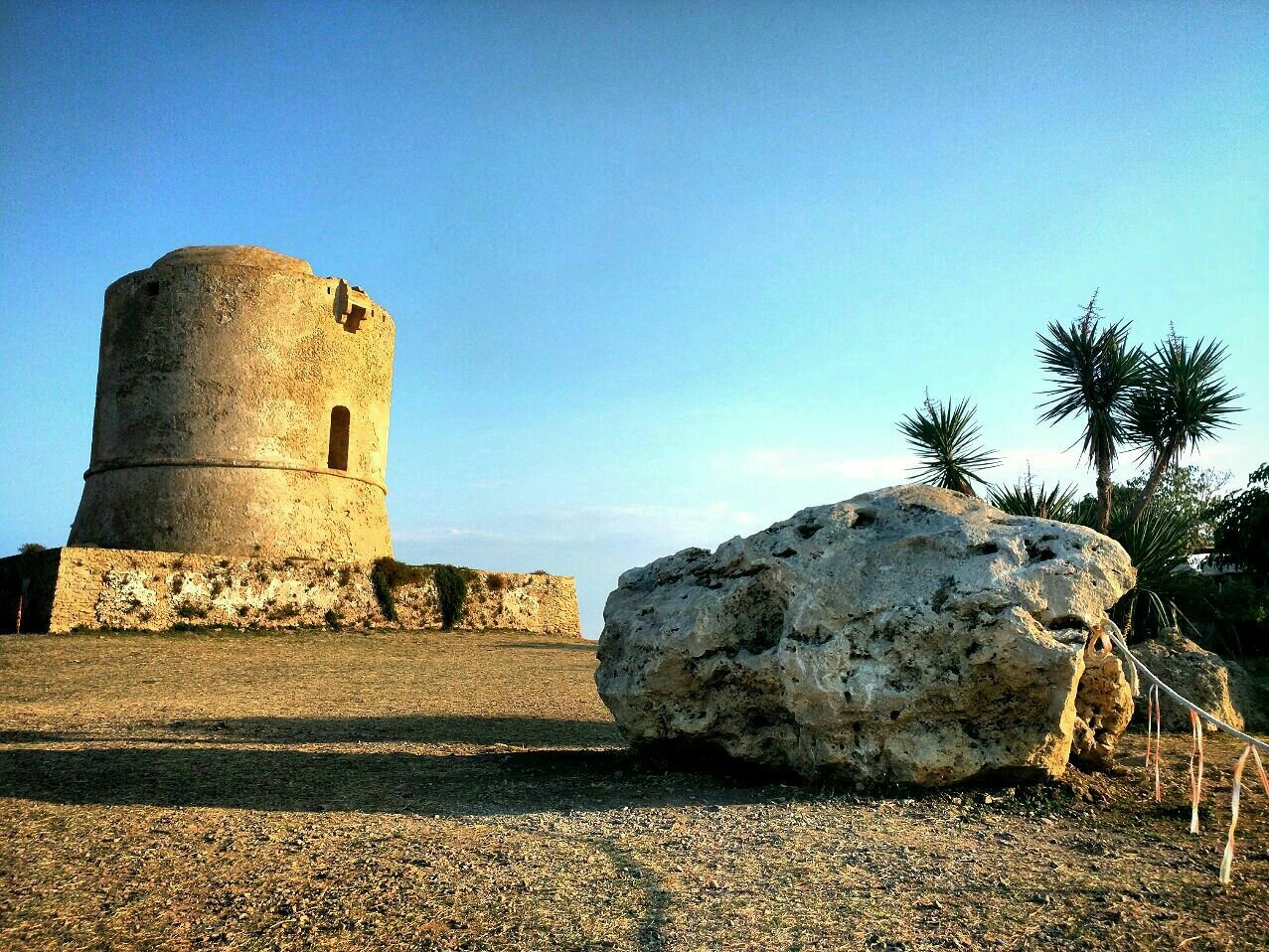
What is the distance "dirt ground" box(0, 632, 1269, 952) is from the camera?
3418mm

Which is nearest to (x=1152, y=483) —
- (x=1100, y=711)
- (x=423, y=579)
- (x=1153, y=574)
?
(x=1153, y=574)

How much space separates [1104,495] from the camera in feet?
38.6

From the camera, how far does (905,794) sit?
5.45m

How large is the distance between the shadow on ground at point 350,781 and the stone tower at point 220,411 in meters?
13.1

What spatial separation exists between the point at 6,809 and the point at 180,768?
4.37 feet

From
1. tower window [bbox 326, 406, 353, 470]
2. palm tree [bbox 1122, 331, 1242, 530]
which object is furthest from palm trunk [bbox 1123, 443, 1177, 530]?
tower window [bbox 326, 406, 353, 470]

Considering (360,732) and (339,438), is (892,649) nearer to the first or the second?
(360,732)

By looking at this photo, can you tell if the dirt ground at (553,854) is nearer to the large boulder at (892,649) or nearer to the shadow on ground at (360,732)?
the shadow on ground at (360,732)

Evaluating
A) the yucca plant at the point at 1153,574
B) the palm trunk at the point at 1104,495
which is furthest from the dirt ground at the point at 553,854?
the palm trunk at the point at 1104,495

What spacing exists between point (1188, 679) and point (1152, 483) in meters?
4.24

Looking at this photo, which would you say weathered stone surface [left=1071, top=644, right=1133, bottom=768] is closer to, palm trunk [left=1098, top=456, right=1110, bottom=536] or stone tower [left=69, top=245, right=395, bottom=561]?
palm trunk [left=1098, top=456, right=1110, bottom=536]

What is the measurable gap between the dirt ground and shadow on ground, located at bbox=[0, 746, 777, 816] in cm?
3

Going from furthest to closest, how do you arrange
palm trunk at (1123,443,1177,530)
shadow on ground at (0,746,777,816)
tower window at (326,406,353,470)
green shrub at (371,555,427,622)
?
tower window at (326,406,353,470)
green shrub at (371,555,427,622)
palm trunk at (1123,443,1177,530)
shadow on ground at (0,746,777,816)

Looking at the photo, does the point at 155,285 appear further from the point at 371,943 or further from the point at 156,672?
the point at 371,943
